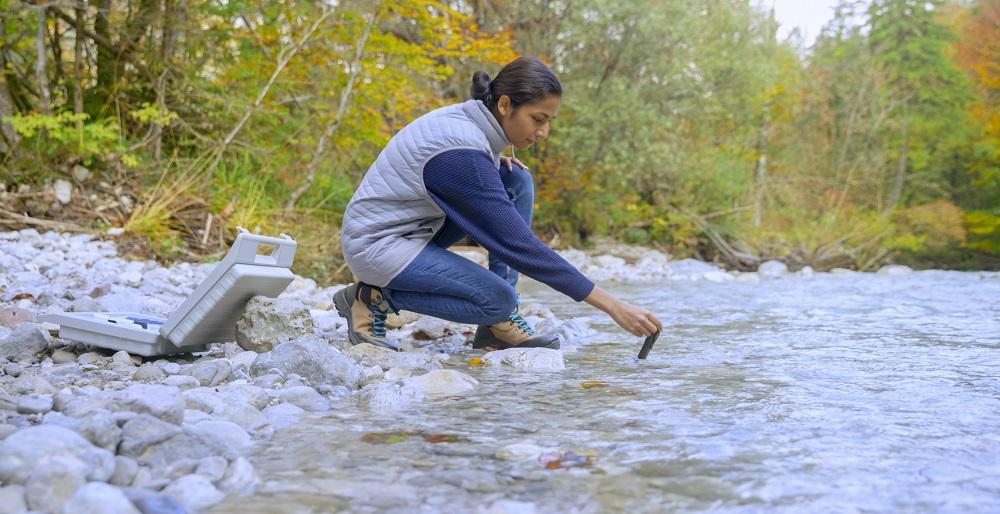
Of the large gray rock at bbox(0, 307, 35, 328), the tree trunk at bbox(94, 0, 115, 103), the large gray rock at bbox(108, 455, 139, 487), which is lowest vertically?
the large gray rock at bbox(0, 307, 35, 328)

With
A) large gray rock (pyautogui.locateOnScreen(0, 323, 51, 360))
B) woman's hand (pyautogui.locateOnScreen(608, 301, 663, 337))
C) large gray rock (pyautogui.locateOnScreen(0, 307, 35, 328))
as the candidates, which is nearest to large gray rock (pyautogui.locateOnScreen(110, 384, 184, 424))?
large gray rock (pyautogui.locateOnScreen(0, 323, 51, 360))

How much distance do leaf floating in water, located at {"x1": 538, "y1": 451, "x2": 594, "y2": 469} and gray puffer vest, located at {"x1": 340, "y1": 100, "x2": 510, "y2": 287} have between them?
1211 mm

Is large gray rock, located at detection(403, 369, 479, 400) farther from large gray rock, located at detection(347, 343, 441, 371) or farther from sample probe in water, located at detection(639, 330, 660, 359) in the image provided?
sample probe in water, located at detection(639, 330, 660, 359)

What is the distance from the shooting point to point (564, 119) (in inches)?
458

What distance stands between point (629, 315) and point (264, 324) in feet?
3.66

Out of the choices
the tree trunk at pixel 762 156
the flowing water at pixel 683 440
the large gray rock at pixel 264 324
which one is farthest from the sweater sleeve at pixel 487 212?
the tree trunk at pixel 762 156

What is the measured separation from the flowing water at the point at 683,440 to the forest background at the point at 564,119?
3.68 meters

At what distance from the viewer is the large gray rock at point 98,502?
1.14 metres

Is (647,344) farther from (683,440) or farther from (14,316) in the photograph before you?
(14,316)

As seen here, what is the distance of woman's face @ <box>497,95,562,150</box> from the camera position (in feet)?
8.53

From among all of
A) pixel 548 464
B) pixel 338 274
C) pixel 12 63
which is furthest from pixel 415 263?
pixel 12 63

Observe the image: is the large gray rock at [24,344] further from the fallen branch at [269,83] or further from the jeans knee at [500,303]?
the fallen branch at [269,83]

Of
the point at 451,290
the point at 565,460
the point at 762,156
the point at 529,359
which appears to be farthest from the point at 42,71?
the point at 762,156

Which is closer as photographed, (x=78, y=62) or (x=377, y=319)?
(x=377, y=319)
